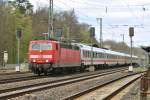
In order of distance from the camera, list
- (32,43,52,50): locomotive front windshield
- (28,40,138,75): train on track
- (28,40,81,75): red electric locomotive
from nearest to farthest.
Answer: (28,40,81,75): red electric locomotive < (28,40,138,75): train on track < (32,43,52,50): locomotive front windshield

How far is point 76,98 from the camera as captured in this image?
20.3m

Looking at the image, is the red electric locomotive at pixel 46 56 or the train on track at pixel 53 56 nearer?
the red electric locomotive at pixel 46 56

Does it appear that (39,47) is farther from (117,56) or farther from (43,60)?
(117,56)

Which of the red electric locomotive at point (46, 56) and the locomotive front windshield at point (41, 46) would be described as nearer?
the red electric locomotive at point (46, 56)

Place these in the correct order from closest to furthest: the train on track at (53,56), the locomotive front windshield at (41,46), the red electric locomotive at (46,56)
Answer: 1. the red electric locomotive at (46,56)
2. the train on track at (53,56)
3. the locomotive front windshield at (41,46)

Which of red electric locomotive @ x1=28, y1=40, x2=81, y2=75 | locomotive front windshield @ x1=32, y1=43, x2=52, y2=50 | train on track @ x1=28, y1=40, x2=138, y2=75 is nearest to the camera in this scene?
red electric locomotive @ x1=28, y1=40, x2=81, y2=75

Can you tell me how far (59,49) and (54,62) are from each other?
1786 mm

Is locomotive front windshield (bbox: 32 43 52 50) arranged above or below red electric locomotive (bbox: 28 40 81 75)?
above

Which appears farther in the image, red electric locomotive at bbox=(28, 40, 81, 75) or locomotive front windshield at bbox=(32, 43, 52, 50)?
locomotive front windshield at bbox=(32, 43, 52, 50)

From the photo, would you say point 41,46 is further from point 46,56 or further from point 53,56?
point 53,56

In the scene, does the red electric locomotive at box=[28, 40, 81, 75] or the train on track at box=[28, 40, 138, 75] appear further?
the train on track at box=[28, 40, 138, 75]

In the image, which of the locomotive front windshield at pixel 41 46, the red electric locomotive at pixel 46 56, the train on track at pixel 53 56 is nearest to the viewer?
the red electric locomotive at pixel 46 56

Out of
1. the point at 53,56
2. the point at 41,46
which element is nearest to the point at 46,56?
the point at 53,56

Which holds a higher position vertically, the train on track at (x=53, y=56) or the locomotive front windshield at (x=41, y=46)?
the locomotive front windshield at (x=41, y=46)
